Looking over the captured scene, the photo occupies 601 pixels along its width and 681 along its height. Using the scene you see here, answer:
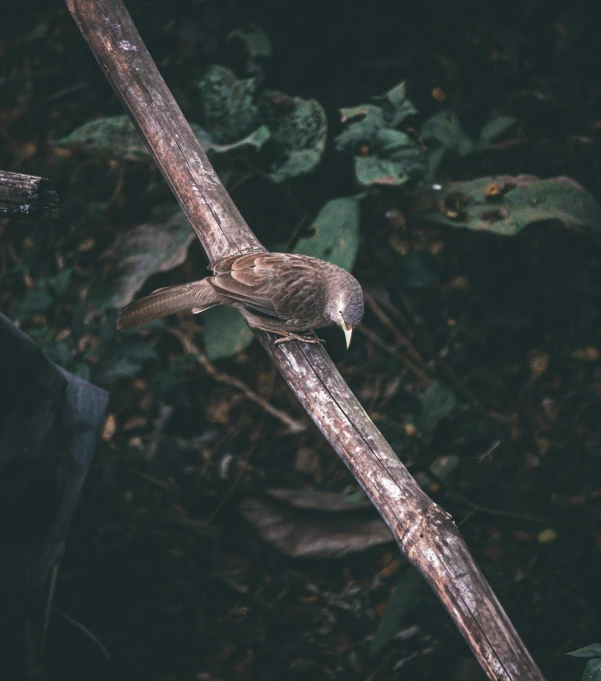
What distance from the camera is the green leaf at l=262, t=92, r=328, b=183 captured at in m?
4.06

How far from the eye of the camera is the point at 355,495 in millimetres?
3459

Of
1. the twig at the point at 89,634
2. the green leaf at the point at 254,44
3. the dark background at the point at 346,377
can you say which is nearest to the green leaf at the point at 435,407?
the dark background at the point at 346,377

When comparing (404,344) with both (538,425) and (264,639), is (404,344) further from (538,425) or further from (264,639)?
(264,639)

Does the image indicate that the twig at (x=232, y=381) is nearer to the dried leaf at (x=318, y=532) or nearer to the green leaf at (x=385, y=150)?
the dried leaf at (x=318, y=532)

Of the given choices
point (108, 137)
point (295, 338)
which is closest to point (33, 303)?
point (108, 137)

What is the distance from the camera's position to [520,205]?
3.86 metres

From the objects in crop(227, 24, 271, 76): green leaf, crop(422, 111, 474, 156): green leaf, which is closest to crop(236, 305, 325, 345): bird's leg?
crop(422, 111, 474, 156): green leaf

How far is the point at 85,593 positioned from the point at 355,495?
4.53 feet

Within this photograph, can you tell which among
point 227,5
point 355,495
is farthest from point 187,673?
point 227,5

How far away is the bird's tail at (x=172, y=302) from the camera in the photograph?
3.07 metres

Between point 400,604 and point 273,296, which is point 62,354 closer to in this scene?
point 273,296

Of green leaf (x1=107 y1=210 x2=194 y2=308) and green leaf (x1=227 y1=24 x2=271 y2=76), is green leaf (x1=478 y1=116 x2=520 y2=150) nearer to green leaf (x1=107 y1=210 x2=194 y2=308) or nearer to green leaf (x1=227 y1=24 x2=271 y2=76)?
green leaf (x1=227 y1=24 x2=271 y2=76)

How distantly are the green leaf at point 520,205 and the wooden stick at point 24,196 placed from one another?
1.96 m

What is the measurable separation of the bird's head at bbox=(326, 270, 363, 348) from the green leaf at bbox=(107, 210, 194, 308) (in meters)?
1.32
